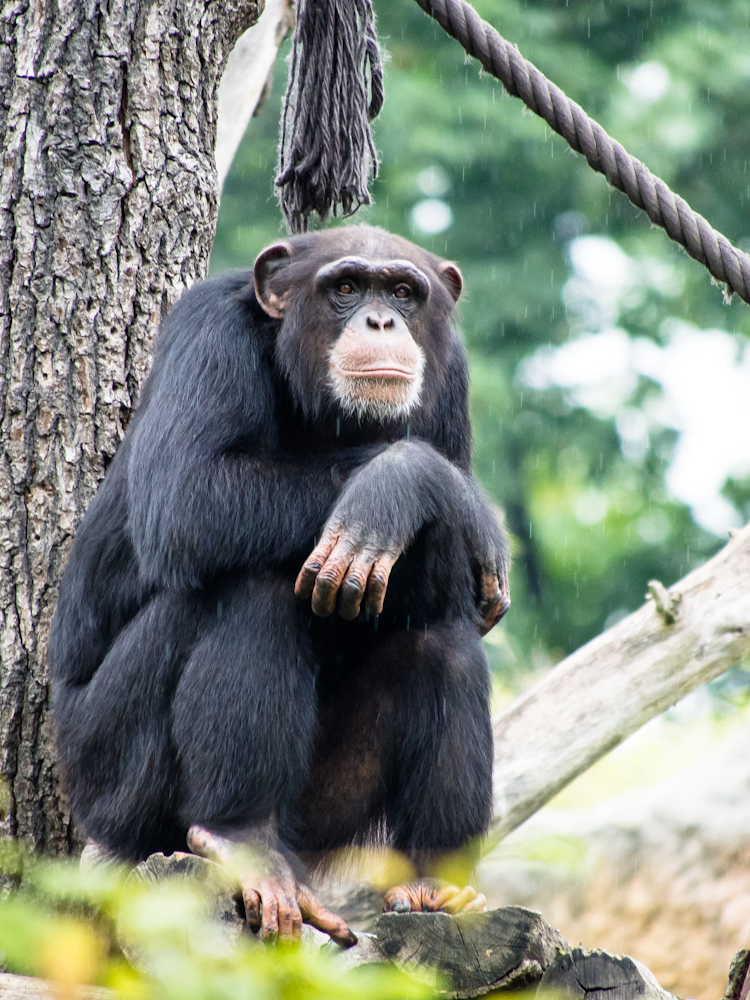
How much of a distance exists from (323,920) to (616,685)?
1.81m

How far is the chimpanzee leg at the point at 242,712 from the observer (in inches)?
104

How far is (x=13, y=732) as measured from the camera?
3119mm

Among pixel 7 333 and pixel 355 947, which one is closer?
pixel 355 947

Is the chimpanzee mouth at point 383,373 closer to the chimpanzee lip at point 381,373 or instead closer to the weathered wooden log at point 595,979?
the chimpanzee lip at point 381,373

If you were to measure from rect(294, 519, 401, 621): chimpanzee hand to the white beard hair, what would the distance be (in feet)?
1.66

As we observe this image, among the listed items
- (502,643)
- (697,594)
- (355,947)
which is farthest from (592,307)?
(355,947)

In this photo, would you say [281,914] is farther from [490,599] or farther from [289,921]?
[490,599]

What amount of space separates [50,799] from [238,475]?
Answer: 1.08 metres

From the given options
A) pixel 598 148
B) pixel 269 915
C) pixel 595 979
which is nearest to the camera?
pixel 595 979

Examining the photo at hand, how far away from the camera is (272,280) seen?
10.8 feet

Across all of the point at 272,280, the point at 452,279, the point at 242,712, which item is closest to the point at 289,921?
the point at 242,712

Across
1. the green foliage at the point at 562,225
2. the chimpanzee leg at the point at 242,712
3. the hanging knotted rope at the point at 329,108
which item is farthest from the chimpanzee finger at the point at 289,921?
the green foliage at the point at 562,225

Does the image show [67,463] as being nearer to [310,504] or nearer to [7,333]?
[7,333]

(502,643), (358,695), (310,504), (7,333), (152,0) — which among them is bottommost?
(502,643)
